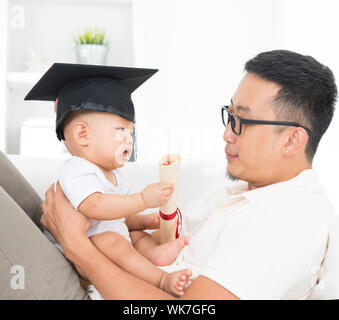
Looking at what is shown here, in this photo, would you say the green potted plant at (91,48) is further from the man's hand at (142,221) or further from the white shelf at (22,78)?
the man's hand at (142,221)

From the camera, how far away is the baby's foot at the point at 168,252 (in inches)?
53.1

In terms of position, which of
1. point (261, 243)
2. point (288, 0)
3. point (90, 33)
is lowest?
point (261, 243)

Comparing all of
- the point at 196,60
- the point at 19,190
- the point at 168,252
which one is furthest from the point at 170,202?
the point at 196,60

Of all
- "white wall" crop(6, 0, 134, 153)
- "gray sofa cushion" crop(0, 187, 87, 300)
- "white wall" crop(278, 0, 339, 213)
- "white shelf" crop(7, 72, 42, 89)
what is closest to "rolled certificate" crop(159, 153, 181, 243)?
"gray sofa cushion" crop(0, 187, 87, 300)

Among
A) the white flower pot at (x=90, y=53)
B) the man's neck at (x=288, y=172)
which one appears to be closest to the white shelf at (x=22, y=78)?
the white flower pot at (x=90, y=53)

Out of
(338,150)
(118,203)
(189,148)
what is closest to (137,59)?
(189,148)

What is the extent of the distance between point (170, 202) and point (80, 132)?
384 mm

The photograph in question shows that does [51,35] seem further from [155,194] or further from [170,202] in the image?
[155,194]

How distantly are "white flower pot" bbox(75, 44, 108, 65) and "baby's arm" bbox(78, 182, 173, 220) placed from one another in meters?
2.51

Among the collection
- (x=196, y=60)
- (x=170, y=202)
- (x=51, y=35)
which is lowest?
(x=170, y=202)

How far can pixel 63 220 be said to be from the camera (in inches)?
47.8

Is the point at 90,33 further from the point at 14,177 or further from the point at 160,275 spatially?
the point at 160,275

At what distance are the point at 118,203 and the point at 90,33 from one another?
2704 mm

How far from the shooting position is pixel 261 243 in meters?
1.06
